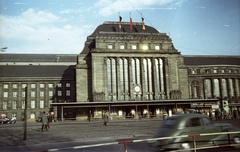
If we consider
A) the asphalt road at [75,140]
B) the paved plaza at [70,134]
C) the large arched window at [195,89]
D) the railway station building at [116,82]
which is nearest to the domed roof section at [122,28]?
the railway station building at [116,82]

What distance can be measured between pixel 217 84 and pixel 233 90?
5023mm

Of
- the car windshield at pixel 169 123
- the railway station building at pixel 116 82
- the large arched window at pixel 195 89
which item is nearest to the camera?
the car windshield at pixel 169 123

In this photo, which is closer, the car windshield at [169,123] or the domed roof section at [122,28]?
the car windshield at [169,123]

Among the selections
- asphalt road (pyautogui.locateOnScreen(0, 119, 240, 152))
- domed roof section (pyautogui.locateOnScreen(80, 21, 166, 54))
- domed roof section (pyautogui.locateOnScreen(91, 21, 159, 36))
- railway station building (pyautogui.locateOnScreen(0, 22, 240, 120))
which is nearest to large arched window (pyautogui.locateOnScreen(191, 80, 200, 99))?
railway station building (pyautogui.locateOnScreen(0, 22, 240, 120))

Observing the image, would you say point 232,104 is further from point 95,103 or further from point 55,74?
point 55,74

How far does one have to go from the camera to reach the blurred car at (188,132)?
1064 centimetres

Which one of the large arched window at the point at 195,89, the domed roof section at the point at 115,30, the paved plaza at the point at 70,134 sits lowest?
the paved plaza at the point at 70,134

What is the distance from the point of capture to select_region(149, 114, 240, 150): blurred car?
10.6 meters

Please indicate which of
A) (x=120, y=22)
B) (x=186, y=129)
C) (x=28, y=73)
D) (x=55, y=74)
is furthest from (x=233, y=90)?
(x=186, y=129)

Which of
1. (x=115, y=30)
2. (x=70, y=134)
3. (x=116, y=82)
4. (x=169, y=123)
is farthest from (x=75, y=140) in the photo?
(x=115, y=30)

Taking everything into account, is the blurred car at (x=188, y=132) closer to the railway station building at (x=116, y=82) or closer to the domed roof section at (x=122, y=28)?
the railway station building at (x=116, y=82)

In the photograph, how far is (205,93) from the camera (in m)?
76.2

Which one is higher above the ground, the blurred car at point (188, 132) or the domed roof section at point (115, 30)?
the domed roof section at point (115, 30)

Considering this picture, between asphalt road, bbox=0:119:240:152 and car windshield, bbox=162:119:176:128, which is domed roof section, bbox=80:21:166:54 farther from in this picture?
car windshield, bbox=162:119:176:128
